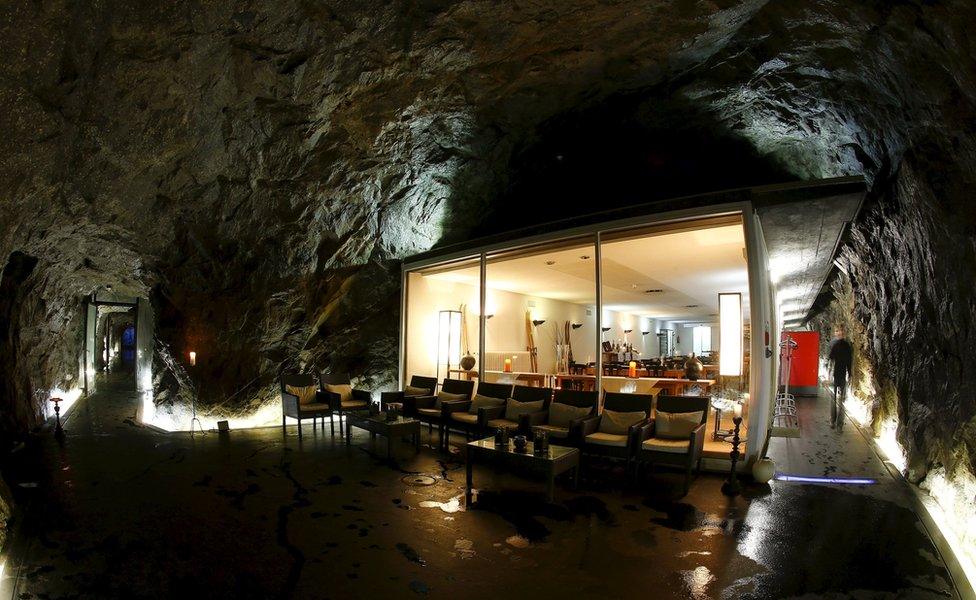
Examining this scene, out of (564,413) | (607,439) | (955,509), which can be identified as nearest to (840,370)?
(955,509)

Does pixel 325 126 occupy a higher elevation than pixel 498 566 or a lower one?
higher

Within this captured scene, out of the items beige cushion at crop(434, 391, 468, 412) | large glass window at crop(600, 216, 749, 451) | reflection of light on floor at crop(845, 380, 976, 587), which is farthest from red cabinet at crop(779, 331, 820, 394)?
beige cushion at crop(434, 391, 468, 412)

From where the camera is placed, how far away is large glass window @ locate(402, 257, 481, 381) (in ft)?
35.3

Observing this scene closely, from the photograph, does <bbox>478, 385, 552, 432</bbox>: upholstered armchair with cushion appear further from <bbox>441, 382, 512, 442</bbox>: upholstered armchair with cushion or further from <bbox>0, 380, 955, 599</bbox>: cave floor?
<bbox>0, 380, 955, 599</bbox>: cave floor

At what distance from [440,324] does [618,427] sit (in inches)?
236

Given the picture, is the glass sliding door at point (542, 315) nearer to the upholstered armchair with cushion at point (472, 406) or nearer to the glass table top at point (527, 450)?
the upholstered armchair with cushion at point (472, 406)

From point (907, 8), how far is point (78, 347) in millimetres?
17612

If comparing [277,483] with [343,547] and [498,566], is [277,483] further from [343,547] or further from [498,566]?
[498,566]

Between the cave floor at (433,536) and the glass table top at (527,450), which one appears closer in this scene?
the cave floor at (433,536)

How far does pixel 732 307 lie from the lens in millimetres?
6480

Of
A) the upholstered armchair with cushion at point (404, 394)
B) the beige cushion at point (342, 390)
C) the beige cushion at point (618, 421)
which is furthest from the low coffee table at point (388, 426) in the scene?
the beige cushion at point (618, 421)

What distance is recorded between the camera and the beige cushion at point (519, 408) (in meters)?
6.98

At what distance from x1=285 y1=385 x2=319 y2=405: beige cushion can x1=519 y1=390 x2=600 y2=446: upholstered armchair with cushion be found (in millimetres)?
4139

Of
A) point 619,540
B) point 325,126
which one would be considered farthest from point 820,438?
point 325,126
